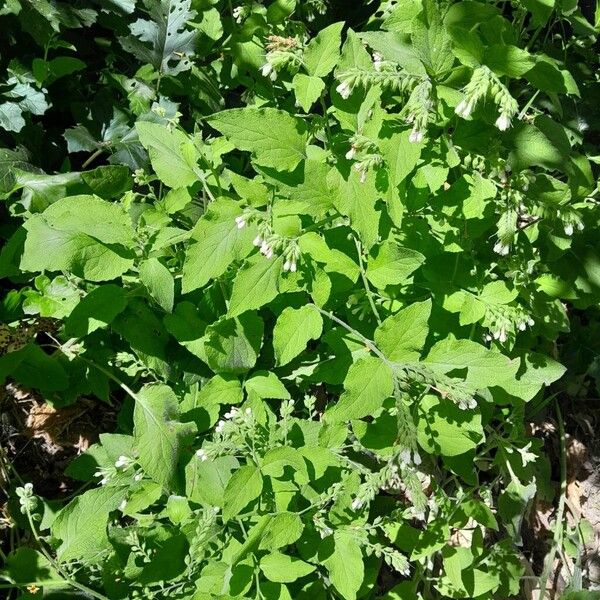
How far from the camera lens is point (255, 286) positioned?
192cm

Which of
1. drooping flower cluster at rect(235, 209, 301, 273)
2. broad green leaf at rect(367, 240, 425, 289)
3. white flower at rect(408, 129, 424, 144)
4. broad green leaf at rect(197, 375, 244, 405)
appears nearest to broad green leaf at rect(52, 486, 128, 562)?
broad green leaf at rect(197, 375, 244, 405)

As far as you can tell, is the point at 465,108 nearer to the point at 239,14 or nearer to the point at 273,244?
the point at 273,244

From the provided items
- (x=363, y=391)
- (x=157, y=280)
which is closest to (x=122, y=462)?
(x=157, y=280)

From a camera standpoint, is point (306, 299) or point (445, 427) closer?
point (445, 427)

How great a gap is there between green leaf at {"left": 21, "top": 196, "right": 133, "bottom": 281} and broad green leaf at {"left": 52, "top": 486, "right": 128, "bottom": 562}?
2.20ft

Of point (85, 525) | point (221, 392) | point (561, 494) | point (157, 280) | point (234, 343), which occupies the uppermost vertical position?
point (157, 280)

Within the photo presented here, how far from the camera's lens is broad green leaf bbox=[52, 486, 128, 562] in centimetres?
205

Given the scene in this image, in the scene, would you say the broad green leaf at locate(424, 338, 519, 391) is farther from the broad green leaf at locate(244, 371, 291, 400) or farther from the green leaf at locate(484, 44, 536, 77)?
the green leaf at locate(484, 44, 536, 77)

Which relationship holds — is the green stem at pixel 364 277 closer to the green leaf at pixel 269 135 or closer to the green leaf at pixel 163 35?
the green leaf at pixel 269 135

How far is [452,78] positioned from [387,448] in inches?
42.5

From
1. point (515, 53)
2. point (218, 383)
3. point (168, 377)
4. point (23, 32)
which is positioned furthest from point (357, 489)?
point (23, 32)

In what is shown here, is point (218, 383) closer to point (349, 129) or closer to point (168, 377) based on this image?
point (168, 377)

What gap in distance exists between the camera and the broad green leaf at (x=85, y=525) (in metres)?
2.05

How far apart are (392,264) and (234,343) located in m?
0.54
